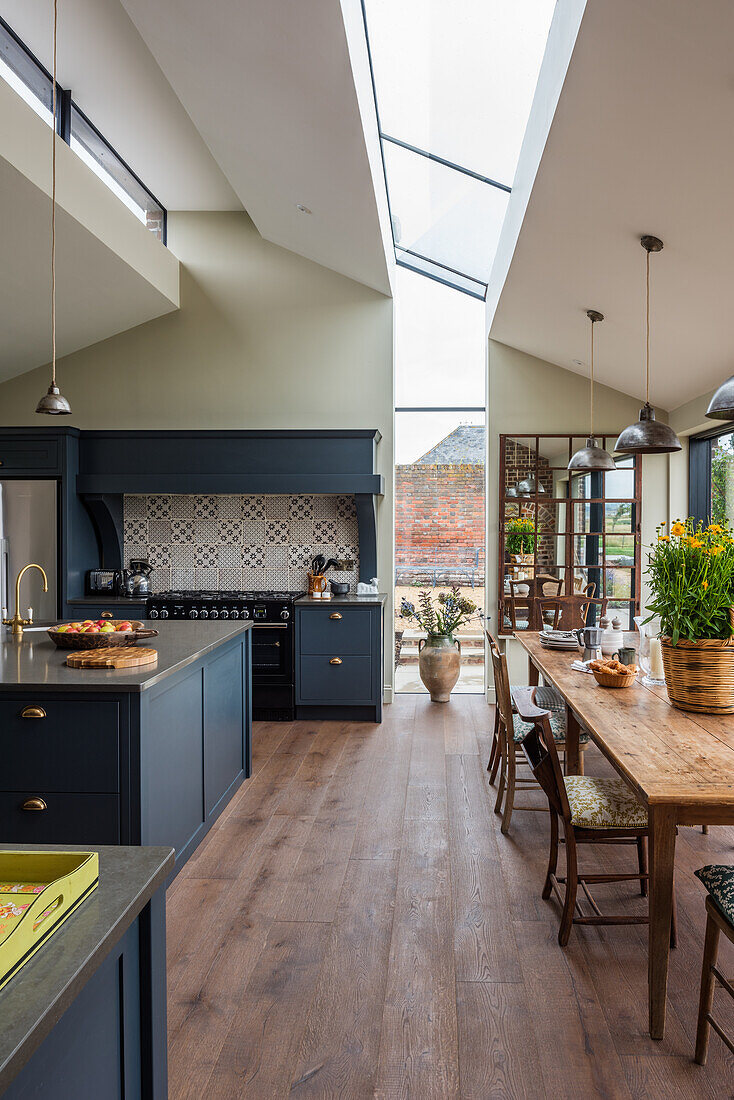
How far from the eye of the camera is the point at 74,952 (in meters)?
0.94

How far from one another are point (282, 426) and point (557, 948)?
14.8 ft

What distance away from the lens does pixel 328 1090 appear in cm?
183

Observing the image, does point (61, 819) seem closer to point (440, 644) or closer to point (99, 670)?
point (99, 670)

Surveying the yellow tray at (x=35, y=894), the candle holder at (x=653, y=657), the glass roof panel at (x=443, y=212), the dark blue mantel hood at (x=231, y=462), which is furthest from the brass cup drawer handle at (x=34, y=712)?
the glass roof panel at (x=443, y=212)

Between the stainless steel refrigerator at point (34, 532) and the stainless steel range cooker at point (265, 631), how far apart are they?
0.80 meters

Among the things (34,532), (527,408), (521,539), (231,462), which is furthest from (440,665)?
(34,532)

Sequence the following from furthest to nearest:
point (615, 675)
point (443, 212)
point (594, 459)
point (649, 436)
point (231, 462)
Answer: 1. point (231, 462)
2. point (443, 212)
3. point (594, 459)
4. point (649, 436)
5. point (615, 675)

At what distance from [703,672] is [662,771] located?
71 centimetres

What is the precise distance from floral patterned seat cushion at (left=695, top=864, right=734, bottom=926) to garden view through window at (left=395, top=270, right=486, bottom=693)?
Result: 4.34 m

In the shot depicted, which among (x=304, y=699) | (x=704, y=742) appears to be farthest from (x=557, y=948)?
(x=304, y=699)

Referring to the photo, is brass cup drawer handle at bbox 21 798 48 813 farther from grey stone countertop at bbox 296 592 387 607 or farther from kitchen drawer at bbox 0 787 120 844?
grey stone countertop at bbox 296 592 387 607

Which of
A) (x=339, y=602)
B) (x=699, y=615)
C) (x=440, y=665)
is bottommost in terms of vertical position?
(x=440, y=665)

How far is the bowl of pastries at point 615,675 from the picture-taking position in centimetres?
298

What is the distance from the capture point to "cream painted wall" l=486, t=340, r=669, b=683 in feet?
19.4
